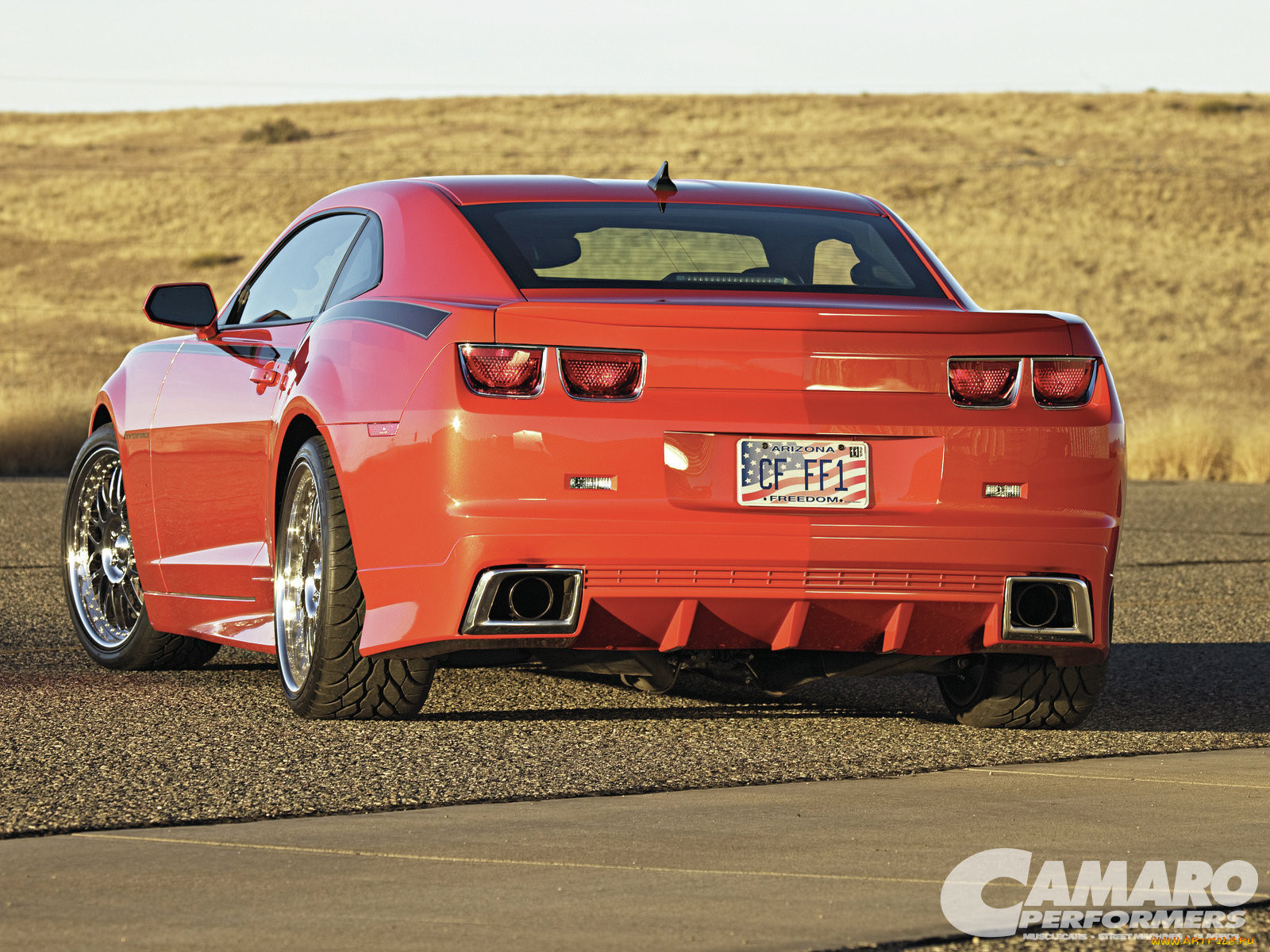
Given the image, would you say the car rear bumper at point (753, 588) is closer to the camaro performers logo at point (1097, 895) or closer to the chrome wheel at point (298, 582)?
the chrome wheel at point (298, 582)

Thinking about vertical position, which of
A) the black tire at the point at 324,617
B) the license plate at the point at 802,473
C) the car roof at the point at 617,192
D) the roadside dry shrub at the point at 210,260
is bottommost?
the roadside dry shrub at the point at 210,260

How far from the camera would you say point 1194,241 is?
60.0 meters

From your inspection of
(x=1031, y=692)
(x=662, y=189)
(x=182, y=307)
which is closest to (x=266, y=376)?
(x=182, y=307)

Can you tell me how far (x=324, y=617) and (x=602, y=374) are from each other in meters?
1.11

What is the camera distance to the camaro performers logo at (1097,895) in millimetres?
3809

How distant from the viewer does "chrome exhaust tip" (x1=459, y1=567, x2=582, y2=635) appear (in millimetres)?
5281

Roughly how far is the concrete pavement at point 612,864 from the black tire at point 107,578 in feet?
9.23

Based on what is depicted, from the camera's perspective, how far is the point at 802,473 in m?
5.35

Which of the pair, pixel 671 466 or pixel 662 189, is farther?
pixel 662 189

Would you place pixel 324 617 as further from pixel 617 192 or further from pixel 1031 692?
pixel 1031 692

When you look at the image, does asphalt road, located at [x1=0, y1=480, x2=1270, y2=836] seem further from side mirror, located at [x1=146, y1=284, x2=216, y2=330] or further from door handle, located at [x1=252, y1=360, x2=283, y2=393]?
side mirror, located at [x1=146, y1=284, x2=216, y2=330]

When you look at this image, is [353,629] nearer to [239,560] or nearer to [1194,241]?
[239,560]

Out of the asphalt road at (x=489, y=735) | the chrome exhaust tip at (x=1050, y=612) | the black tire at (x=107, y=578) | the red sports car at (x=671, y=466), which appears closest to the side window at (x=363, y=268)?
the red sports car at (x=671, y=466)

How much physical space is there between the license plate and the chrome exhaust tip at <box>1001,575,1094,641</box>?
0.56 meters
